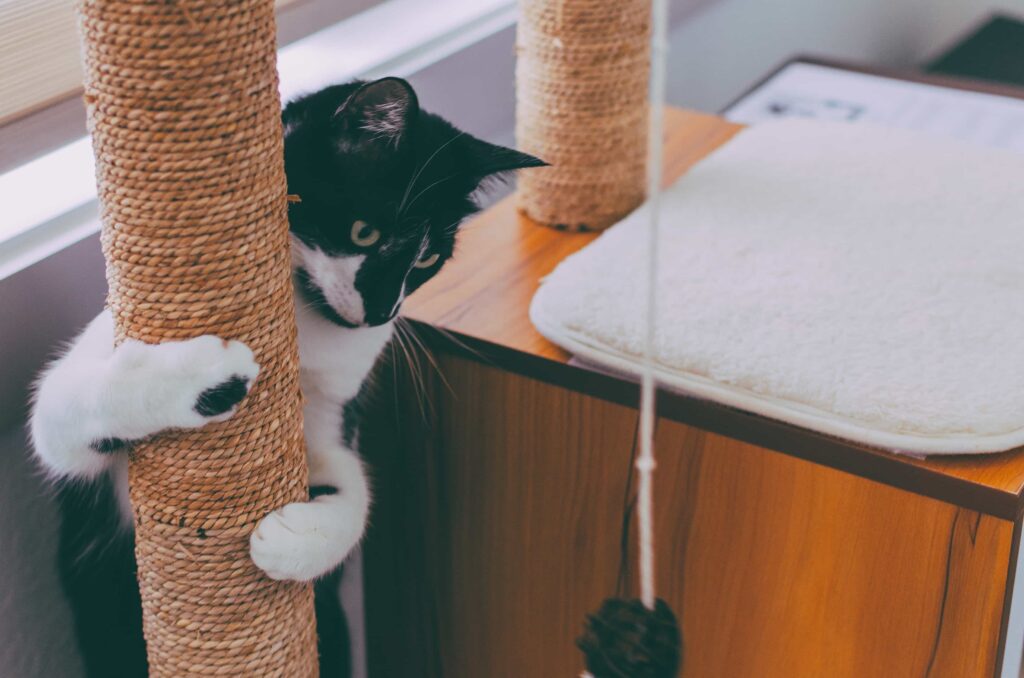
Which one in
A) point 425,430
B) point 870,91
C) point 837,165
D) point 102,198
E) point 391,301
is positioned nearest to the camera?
point 102,198

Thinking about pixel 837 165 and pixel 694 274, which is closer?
pixel 694 274

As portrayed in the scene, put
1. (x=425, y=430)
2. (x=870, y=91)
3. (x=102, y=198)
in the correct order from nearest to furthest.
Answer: (x=102, y=198) < (x=425, y=430) < (x=870, y=91)

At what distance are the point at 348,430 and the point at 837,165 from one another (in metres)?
0.57

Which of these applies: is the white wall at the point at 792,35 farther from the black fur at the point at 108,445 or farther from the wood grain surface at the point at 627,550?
the black fur at the point at 108,445

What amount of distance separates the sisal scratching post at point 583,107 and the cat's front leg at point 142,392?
498 mm

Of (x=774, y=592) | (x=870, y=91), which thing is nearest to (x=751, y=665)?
(x=774, y=592)

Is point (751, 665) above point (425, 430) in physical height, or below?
below

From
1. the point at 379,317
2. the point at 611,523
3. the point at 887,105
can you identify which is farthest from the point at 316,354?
the point at 887,105

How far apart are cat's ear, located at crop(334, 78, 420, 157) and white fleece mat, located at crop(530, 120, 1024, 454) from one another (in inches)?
8.7

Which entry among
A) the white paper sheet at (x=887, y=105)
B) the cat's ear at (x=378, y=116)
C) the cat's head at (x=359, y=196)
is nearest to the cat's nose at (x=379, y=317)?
the cat's head at (x=359, y=196)

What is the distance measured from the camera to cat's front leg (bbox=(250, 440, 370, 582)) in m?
0.70

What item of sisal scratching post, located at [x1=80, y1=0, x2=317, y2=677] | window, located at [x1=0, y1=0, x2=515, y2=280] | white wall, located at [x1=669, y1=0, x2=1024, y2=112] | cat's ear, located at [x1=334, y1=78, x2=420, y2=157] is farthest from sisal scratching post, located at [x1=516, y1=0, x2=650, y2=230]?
white wall, located at [x1=669, y1=0, x2=1024, y2=112]

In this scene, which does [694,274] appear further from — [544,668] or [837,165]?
[544,668]

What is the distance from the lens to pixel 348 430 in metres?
0.87
